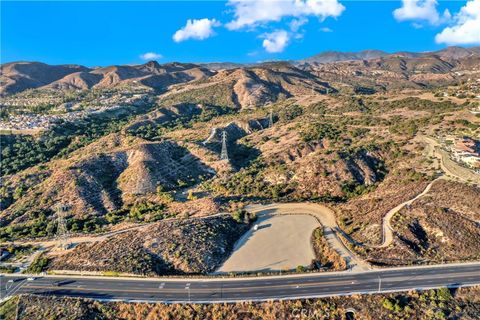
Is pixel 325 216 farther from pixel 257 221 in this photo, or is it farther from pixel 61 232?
pixel 61 232

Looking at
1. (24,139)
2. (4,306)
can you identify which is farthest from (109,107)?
(4,306)

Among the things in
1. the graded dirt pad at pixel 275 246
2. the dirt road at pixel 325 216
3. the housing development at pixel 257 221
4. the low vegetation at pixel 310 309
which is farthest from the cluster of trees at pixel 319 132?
the low vegetation at pixel 310 309

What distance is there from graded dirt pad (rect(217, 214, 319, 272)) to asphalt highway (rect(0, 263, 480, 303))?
3.70 metres

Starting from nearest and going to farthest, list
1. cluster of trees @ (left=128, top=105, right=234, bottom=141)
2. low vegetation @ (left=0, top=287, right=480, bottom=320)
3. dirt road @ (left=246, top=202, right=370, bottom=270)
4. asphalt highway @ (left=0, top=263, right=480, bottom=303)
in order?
low vegetation @ (left=0, top=287, right=480, bottom=320) < asphalt highway @ (left=0, top=263, right=480, bottom=303) < dirt road @ (left=246, top=202, right=370, bottom=270) < cluster of trees @ (left=128, top=105, right=234, bottom=141)

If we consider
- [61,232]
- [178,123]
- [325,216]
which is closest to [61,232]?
[61,232]

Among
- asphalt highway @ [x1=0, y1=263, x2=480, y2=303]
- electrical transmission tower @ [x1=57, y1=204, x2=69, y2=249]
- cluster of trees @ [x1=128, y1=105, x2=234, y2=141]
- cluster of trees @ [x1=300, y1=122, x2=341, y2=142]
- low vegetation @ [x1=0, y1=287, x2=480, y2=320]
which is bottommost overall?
low vegetation @ [x1=0, y1=287, x2=480, y2=320]

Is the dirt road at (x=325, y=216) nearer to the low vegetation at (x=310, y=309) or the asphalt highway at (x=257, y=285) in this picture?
the asphalt highway at (x=257, y=285)

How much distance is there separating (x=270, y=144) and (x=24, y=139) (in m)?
82.6

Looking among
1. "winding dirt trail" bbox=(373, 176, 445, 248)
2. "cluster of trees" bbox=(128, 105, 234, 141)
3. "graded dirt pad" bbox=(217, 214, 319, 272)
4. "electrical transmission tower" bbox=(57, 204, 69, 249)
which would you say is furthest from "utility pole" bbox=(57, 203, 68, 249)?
"cluster of trees" bbox=(128, 105, 234, 141)

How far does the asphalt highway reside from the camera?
150 ft

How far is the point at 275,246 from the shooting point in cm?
5788

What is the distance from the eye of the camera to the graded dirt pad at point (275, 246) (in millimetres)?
53125

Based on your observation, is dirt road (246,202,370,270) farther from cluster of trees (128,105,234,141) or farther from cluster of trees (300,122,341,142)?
cluster of trees (128,105,234,141)

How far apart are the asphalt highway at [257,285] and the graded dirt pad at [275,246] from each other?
3702 mm
